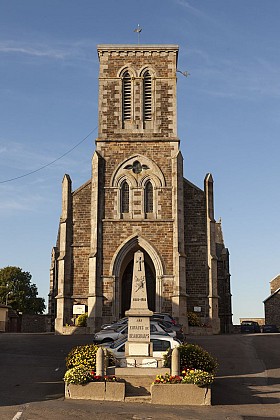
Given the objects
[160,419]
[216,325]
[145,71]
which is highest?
[145,71]

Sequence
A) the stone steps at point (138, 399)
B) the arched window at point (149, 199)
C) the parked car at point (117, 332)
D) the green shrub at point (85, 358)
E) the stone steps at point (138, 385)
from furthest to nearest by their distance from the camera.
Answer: the arched window at point (149, 199) → the parked car at point (117, 332) → the green shrub at point (85, 358) → the stone steps at point (138, 385) → the stone steps at point (138, 399)

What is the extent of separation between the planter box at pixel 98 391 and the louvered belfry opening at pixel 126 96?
81.9 ft

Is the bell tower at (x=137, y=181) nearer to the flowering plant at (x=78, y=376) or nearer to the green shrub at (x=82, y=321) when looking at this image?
the green shrub at (x=82, y=321)

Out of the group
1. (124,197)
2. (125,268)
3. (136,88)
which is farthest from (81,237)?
(136,88)

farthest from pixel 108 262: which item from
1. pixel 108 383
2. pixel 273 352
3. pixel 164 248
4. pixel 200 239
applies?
pixel 108 383

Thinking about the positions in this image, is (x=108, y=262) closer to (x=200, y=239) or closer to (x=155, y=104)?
(x=200, y=239)

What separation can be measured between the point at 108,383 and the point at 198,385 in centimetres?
228

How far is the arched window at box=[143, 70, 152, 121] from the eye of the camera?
38.1 meters

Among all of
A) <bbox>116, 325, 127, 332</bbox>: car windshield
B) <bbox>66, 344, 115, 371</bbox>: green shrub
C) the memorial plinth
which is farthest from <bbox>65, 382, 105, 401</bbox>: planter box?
<bbox>116, 325, 127, 332</bbox>: car windshield

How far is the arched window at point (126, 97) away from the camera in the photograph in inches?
1503

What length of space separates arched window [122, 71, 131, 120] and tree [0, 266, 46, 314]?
39.1 m

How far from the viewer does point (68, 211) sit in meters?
36.5

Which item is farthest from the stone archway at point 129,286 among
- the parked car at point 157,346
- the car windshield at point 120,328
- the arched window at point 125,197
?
the parked car at point 157,346

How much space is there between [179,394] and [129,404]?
1.27 meters
